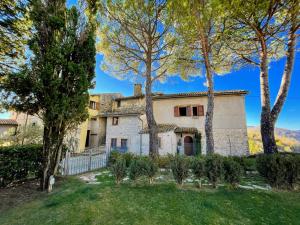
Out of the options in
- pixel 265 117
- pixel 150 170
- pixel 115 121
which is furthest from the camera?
pixel 115 121

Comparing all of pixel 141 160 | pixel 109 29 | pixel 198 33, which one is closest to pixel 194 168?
pixel 141 160

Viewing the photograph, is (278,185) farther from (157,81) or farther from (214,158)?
(157,81)

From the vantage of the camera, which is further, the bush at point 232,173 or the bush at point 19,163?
the bush at point 19,163

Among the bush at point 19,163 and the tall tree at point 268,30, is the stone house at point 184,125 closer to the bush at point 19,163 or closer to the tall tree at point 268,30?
the tall tree at point 268,30

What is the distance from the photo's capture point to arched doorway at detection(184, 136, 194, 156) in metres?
16.2

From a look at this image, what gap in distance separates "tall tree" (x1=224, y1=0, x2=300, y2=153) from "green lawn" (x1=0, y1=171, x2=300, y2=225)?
16.5 ft

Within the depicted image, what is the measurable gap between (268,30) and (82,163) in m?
13.7

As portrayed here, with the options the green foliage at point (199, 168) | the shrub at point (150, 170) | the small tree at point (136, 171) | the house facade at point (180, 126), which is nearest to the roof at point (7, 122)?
the house facade at point (180, 126)

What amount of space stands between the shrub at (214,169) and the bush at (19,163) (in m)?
6.86

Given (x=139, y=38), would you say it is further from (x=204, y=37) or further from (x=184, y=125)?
(x=184, y=125)

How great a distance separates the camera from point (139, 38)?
457 inches

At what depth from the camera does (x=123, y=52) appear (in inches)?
485

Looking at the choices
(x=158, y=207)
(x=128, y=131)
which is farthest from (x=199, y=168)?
(x=128, y=131)

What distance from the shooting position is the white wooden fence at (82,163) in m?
7.84
